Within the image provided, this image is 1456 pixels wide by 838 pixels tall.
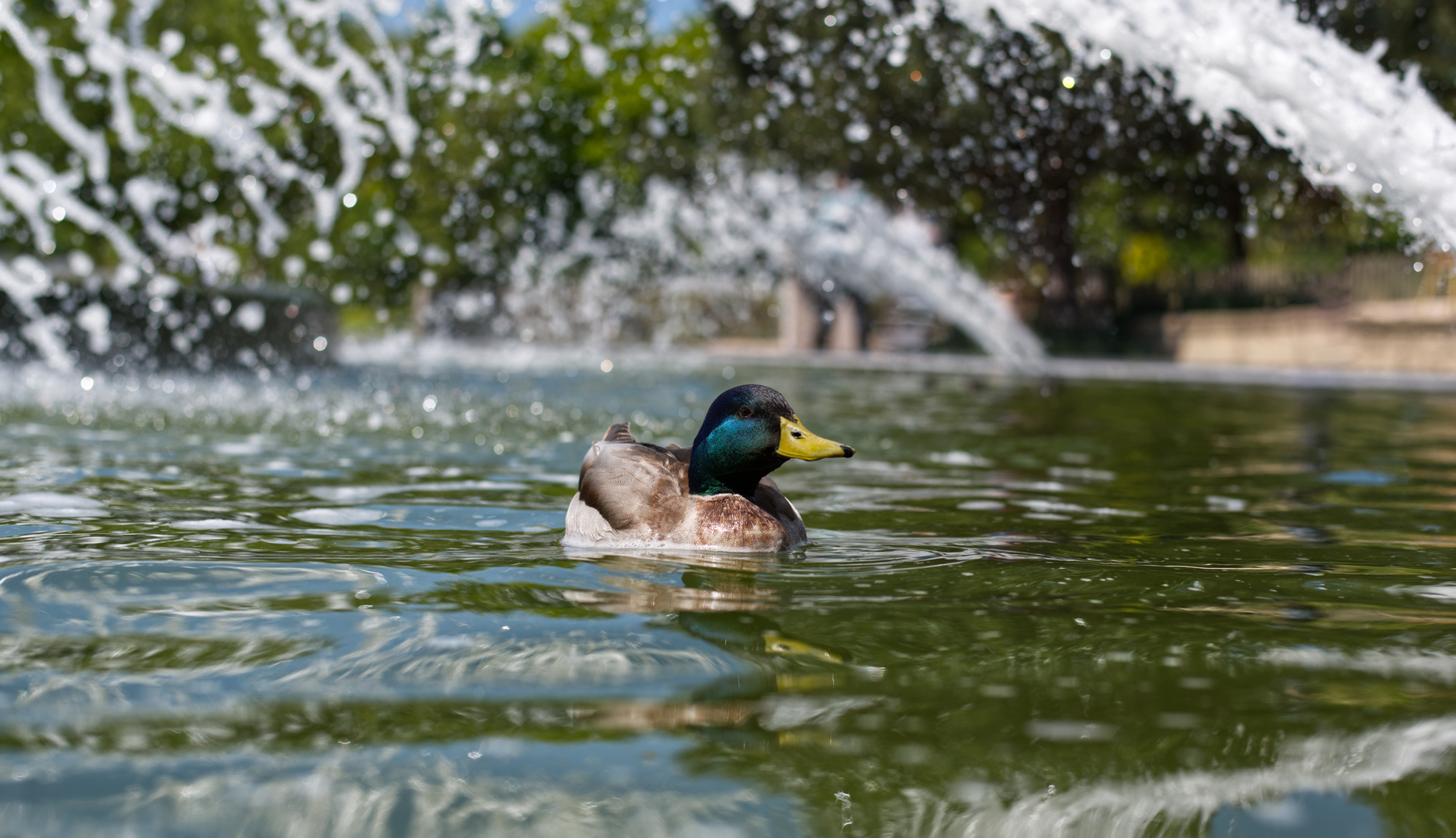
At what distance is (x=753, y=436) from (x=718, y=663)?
1783mm

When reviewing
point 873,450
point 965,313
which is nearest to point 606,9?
point 965,313

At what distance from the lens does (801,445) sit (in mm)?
5555

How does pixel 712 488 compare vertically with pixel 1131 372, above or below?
above

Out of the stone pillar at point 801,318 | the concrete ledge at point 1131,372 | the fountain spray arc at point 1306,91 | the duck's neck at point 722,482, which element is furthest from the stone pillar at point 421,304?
the duck's neck at point 722,482

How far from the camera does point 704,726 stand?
3328 mm

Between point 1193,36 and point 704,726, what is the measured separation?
7974mm

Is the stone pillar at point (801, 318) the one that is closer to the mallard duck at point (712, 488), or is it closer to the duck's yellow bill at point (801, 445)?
the mallard duck at point (712, 488)

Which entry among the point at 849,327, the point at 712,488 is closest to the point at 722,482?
the point at 712,488

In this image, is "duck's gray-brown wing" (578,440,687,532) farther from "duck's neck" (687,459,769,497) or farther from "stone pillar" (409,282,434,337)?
"stone pillar" (409,282,434,337)

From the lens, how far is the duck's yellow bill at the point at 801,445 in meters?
5.51

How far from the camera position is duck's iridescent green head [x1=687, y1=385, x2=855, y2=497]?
18.2 feet

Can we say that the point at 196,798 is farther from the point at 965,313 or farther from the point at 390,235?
the point at 390,235

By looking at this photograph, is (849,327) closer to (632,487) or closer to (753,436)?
(632,487)

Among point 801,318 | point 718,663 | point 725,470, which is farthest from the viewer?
point 801,318
